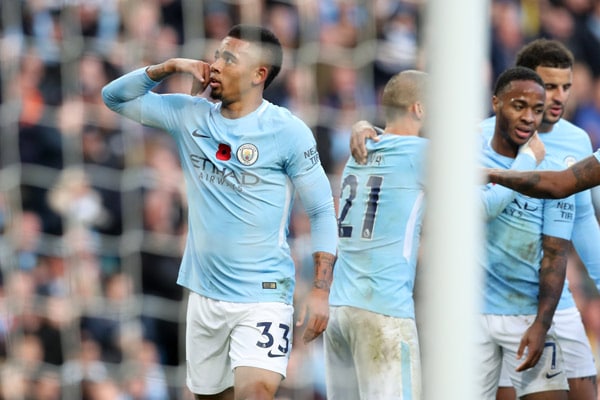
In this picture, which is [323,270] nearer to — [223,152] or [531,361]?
[223,152]

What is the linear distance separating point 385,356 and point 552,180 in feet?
3.19

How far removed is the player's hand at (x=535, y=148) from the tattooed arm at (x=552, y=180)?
1.25 feet

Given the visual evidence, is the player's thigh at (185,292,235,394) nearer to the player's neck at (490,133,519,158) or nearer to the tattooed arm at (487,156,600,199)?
the tattooed arm at (487,156,600,199)

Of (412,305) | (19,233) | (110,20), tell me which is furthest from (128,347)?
(412,305)

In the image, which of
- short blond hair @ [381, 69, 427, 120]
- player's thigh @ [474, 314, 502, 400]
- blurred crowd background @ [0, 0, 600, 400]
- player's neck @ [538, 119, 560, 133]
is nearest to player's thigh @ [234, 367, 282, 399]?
player's thigh @ [474, 314, 502, 400]

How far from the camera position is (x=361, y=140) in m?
4.91

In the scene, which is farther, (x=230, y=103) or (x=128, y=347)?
(x=128, y=347)

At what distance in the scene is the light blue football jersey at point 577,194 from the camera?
5.00 m

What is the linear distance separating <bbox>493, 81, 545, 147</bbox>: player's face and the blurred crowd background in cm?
152

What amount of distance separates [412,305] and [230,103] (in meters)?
1.07

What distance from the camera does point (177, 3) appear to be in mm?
6863

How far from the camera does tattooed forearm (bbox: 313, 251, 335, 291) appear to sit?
444 cm

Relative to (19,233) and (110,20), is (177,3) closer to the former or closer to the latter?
(110,20)

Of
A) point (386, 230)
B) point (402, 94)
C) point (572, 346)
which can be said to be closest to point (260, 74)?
point (402, 94)
